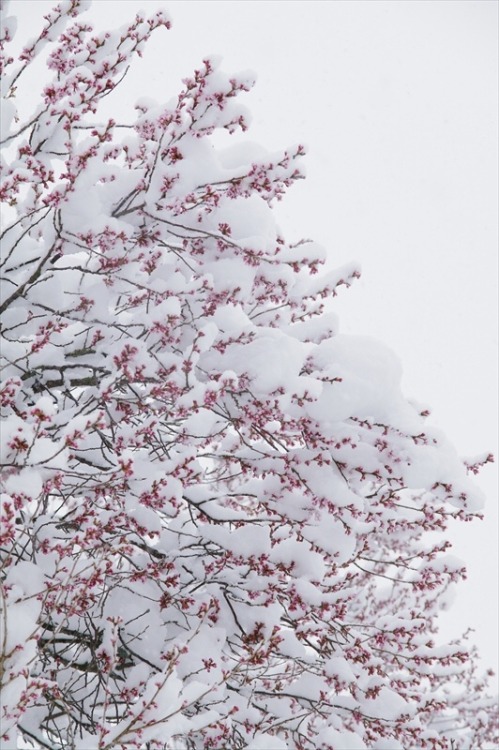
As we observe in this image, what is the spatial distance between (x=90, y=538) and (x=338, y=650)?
1.59m

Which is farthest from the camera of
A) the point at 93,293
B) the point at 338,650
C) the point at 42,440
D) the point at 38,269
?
the point at 338,650

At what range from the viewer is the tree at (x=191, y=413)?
2734 millimetres

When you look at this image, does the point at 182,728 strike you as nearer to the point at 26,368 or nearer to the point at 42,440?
the point at 42,440

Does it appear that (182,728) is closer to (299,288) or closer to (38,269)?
(38,269)

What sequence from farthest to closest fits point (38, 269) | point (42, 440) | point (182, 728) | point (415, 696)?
point (415, 696), point (38, 269), point (182, 728), point (42, 440)

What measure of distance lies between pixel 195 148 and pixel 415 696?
129 inches

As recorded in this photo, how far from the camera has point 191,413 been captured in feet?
9.31

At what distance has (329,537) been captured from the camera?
121 inches

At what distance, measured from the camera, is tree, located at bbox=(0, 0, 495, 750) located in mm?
2734

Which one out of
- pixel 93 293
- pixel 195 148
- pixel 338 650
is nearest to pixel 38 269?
pixel 93 293

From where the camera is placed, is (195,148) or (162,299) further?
(162,299)

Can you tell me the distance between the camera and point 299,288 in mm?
3684

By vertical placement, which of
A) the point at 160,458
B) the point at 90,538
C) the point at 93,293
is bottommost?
the point at 90,538

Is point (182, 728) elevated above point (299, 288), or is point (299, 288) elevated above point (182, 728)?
point (299, 288)
